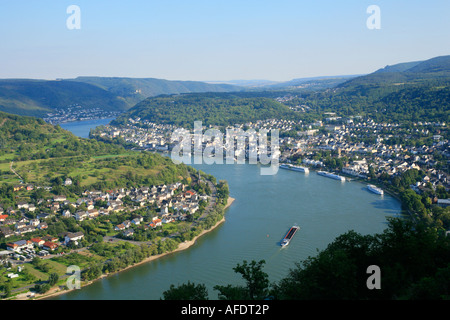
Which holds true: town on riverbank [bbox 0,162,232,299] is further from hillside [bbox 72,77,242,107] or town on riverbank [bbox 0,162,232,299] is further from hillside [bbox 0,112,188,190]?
hillside [bbox 72,77,242,107]

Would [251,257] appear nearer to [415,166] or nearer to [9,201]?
[9,201]

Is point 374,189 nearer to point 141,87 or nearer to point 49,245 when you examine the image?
point 49,245

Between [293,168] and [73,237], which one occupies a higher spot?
[293,168]

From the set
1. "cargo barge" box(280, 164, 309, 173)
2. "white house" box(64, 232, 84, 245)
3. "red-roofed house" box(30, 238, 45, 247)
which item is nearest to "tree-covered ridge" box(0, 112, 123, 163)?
"red-roofed house" box(30, 238, 45, 247)

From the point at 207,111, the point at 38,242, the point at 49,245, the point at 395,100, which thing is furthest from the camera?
the point at 207,111

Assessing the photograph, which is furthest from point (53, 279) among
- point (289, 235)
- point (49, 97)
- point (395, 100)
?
point (49, 97)

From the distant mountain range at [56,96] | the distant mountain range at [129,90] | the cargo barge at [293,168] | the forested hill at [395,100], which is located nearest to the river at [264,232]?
the cargo barge at [293,168]
